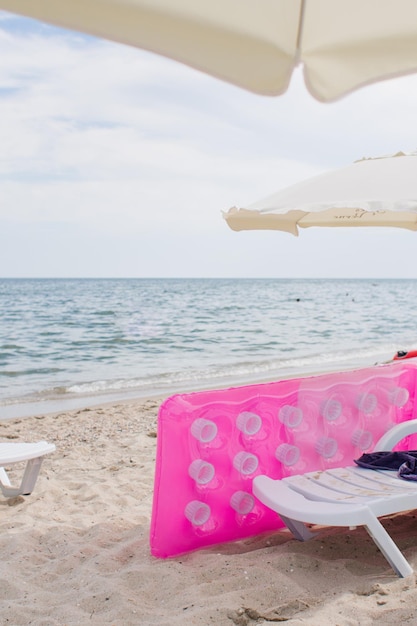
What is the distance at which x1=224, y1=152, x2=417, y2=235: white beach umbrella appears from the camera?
128 inches

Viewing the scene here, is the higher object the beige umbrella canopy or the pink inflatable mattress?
the beige umbrella canopy

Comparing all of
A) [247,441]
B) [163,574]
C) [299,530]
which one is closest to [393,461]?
[299,530]

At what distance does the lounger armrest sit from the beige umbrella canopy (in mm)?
2321

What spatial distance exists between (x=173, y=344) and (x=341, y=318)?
11538mm

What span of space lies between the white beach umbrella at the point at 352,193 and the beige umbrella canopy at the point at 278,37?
1.31 m

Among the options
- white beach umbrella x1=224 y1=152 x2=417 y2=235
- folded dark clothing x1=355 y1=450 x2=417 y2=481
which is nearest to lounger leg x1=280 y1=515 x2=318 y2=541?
folded dark clothing x1=355 y1=450 x2=417 y2=481

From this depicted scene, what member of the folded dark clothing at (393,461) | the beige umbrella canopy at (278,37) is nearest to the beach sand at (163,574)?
the folded dark clothing at (393,461)

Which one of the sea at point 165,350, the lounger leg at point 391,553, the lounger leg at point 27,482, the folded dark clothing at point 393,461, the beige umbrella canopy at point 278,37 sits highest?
the beige umbrella canopy at point 278,37

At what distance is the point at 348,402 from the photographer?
375cm

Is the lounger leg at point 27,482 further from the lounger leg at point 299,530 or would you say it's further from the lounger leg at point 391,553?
the lounger leg at point 391,553

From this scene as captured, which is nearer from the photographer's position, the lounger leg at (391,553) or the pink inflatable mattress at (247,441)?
the lounger leg at (391,553)

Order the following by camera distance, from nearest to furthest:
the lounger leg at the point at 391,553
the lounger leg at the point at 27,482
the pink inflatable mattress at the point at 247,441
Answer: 1. the lounger leg at the point at 391,553
2. the pink inflatable mattress at the point at 247,441
3. the lounger leg at the point at 27,482

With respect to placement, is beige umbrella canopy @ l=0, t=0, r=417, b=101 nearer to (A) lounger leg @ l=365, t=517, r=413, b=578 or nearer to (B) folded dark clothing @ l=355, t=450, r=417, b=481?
(A) lounger leg @ l=365, t=517, r=413, b=578

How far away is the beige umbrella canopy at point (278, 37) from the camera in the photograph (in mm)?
1703
